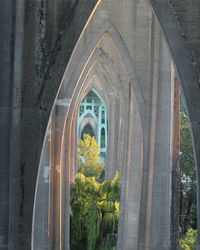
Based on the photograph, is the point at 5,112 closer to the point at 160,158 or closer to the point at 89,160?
the point at 160,158

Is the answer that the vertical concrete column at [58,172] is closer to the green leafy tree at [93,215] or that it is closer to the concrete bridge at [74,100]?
the concrete bridge at [74,100]

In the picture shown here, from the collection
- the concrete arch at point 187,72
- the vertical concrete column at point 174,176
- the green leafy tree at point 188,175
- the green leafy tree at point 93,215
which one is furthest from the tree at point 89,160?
the concrete arch at point 187,72

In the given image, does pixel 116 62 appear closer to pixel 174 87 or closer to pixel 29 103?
pixel 174 87

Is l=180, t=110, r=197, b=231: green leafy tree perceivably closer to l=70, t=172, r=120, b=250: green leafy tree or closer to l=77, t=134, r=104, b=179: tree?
l=70, t=172, r=120, b=250: green leafy tree

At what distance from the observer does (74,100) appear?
84.5 ft

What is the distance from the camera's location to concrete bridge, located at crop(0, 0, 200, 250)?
8320 mm

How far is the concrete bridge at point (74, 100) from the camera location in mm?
8320

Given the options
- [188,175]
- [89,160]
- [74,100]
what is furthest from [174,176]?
[89,160]

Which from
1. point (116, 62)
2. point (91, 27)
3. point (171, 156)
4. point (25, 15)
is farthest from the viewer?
point (116, 62)

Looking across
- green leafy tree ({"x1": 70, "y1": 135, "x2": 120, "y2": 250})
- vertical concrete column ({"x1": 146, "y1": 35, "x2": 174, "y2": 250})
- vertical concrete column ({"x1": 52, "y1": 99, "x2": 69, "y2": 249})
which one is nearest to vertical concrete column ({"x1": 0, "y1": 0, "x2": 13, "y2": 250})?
vertical concrete column ({"x1": 146, "y1": 35, "x2": 174, "y2": 250})

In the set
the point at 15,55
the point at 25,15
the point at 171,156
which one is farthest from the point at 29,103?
the point at 171,156

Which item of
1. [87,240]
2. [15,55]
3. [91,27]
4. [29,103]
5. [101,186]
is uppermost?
[91,27]

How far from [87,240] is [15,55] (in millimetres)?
16127

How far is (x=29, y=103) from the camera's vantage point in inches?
335
